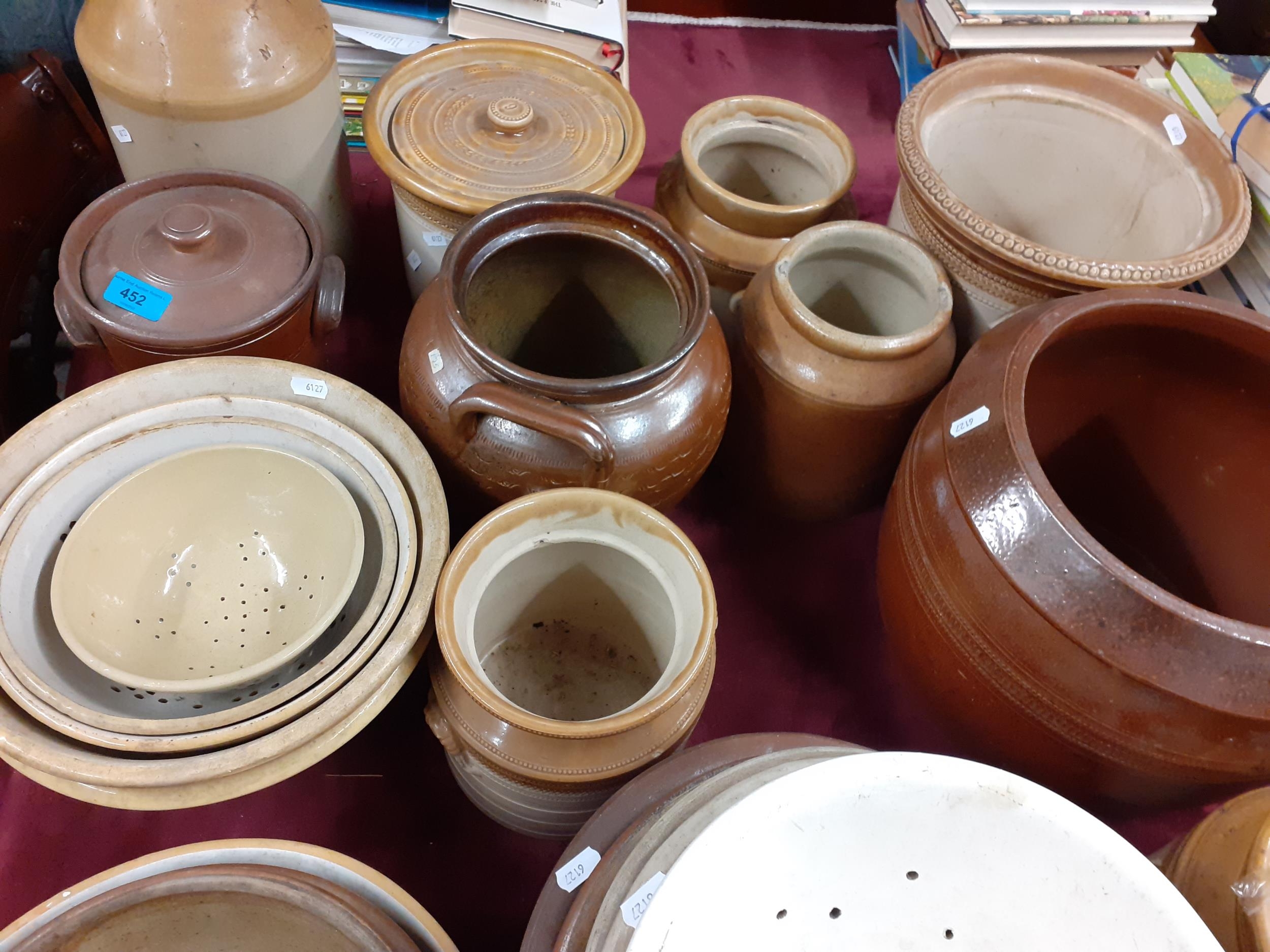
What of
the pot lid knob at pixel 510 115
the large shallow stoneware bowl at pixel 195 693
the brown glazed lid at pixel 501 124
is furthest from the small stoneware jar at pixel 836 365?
the large shallow stoneware bowl at pixel 195 693

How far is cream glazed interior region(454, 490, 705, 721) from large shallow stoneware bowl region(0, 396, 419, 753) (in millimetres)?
140

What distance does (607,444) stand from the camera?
107 centimetres

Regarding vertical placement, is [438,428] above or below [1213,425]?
below

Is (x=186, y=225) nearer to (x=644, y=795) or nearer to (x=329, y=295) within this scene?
(x=329, y=295)

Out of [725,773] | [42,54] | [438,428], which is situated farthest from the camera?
[42,54]

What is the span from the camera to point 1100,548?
91 centimetres

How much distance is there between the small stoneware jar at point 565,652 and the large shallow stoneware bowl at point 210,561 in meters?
0.19

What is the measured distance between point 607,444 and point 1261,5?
2.46 meters

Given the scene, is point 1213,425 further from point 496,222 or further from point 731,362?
point 496,222

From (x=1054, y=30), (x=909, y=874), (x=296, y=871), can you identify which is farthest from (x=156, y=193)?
(x=1054, y=30)

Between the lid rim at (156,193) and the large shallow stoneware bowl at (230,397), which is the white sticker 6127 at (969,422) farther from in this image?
the lid rim at (156,193)

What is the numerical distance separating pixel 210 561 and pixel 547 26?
1.36 m

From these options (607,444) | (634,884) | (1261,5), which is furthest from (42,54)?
(1261,5)

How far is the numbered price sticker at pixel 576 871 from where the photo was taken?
2.85 feet
